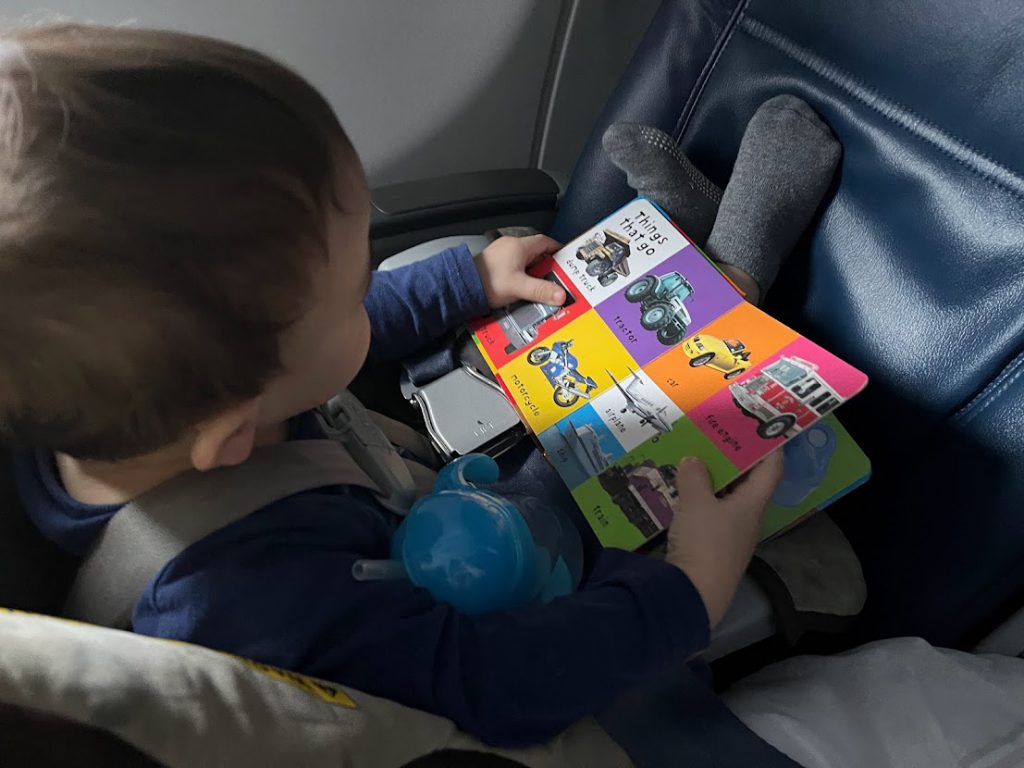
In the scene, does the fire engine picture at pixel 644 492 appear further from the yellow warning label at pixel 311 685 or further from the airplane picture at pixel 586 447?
the yellow warning label at pixel 311 685

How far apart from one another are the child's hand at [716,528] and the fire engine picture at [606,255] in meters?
0.23

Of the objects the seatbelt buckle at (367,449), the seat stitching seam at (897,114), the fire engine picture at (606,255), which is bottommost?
the seatbelt buckle at (367,449)

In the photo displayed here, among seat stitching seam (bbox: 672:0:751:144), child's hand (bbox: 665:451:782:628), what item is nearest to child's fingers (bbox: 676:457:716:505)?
child's hand (bbox: 665:451:782:628)

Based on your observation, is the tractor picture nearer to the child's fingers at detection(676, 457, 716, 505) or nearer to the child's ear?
the child's fingers at detection(676, 457, 716, 505)

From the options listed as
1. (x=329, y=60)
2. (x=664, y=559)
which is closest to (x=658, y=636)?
(x=664, y=559)

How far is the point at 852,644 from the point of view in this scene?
82 cm

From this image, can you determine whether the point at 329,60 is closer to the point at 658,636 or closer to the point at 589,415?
the point at 589,415

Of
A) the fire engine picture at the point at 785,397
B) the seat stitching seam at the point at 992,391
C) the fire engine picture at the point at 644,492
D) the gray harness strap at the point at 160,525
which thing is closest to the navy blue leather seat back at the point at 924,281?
the seat stitching seam at the point at 992,391

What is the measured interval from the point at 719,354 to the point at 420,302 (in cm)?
31

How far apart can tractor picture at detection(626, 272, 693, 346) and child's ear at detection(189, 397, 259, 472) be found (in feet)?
1.27

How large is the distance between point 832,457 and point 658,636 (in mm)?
226

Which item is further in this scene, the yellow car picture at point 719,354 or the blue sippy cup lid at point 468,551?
the yellow car picture at point 719,354

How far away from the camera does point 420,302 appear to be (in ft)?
2.88

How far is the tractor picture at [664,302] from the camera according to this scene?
30.8 inches
